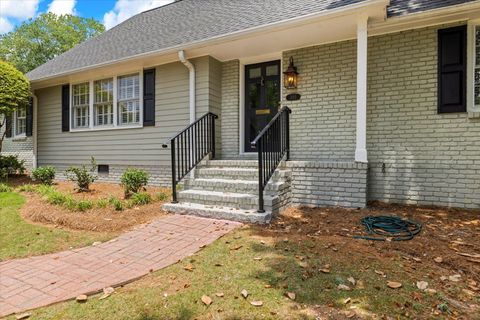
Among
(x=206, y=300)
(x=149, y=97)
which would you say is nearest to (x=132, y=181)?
(x=149, y=97)

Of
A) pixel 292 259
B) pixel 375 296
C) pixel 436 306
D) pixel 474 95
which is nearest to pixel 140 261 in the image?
pixel 292 259

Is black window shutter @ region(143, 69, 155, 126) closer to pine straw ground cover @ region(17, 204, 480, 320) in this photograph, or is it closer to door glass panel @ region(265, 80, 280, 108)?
door glass panel @ region(265, 80, 280, 108)

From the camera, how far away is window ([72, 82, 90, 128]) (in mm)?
8852

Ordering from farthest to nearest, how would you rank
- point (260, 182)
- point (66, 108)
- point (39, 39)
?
point (39, 39)
point (66, 108)
point (260, 182)

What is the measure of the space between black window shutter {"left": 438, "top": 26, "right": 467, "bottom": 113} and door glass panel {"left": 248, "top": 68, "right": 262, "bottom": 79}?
347 cm

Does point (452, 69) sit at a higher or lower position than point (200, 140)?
higher

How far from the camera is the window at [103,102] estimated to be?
8414 mm

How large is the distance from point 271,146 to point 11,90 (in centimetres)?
751

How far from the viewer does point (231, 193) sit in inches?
206

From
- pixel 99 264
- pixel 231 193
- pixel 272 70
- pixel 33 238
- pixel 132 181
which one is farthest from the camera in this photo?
pixel 272 70

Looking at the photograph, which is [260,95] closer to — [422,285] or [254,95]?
[254,95]

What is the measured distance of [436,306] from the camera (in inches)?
89.8

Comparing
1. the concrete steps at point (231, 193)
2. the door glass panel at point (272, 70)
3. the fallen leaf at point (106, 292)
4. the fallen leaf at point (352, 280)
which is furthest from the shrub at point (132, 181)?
the fallen leaf at point (352, 280)

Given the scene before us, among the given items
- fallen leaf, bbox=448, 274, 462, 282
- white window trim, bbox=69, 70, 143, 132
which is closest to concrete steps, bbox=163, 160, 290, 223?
fallen leaf, bbox=448, 274, 462, 282
